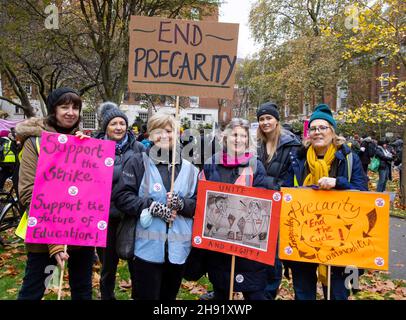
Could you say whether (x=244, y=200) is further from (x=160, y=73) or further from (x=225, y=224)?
(x=160, y=73)

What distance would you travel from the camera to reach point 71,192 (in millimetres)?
2746

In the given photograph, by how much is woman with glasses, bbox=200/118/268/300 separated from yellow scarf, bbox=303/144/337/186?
0.37 m

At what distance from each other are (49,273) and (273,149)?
2294mm

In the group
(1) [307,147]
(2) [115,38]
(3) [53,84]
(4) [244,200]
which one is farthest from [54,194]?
(3) [53,84]

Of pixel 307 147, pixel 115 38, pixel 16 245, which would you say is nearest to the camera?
pixel 307 147

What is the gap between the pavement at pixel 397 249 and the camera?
5.37 meters

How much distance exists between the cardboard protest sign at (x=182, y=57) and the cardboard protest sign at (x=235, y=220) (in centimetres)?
82

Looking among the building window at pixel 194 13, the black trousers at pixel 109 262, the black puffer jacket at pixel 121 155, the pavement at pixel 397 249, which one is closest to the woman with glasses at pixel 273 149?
the black puffer jacket at pixel 121 155

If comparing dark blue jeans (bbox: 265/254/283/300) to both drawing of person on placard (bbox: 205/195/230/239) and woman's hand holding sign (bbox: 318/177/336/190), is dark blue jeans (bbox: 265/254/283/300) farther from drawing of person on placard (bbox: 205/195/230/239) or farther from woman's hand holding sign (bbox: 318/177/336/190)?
woman's hand holding sign (bbox: 318/177/336/190)

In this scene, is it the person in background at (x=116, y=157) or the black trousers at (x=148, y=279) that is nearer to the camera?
the black trousers at (x=148, y=279)

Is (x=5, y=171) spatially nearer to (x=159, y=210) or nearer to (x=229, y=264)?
(x=159, y=210)

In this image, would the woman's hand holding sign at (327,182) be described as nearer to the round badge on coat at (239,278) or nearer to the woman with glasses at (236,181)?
the woman with glasses at (236,181)

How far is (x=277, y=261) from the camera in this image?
3691mm

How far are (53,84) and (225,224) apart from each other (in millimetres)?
18389
